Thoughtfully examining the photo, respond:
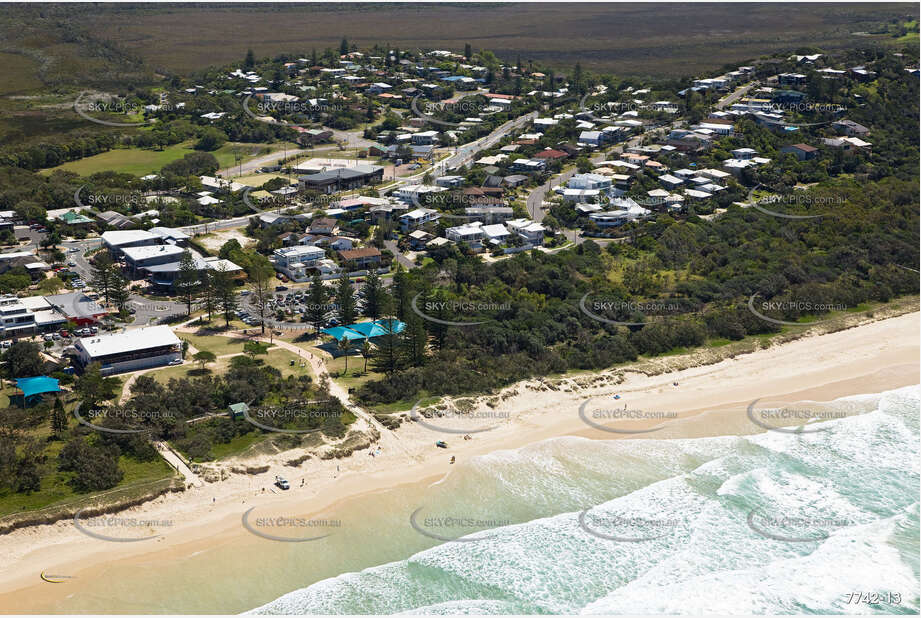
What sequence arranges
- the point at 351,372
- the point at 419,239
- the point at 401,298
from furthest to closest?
the point at 419,239 < the point at 401,298 < the point at 351,372

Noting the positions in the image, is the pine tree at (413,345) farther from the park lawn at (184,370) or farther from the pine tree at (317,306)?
the park lawn at (184,370)

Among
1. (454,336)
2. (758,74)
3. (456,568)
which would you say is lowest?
(456,568)

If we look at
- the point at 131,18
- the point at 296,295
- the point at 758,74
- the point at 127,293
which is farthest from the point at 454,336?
the point at 131,18

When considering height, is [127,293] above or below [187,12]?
below

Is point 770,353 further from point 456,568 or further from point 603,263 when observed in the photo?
point 456,568

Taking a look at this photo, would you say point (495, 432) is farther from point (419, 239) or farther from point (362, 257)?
point (419, 239)

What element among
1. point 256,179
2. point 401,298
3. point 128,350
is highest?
point 256,179

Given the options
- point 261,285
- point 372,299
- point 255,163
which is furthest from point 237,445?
point 255,163
